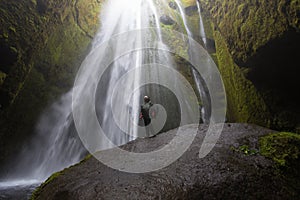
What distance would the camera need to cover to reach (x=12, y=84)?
6.37 m

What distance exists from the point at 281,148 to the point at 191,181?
1.96 m

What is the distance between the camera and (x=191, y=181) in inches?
135

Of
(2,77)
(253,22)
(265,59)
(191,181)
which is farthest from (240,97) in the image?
(2,77)

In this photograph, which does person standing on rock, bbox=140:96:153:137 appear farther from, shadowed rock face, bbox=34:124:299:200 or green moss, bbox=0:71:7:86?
green moss, bbox=0:71:7:86

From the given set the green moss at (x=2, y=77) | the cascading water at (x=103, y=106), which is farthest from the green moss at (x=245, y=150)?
the green moss at (x=2, y=77)

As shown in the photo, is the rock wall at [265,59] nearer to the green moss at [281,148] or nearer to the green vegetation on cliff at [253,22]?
the green vegetation on cliff at [253,22]

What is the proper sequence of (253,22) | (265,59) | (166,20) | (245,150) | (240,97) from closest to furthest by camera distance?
(245,150) < (265,59) < (253,22) < (240,97) < (166,20)

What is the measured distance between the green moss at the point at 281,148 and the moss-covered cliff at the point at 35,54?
7030 mm

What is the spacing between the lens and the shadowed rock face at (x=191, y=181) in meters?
3.14

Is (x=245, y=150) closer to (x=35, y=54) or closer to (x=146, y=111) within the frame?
(x=146, y=111)

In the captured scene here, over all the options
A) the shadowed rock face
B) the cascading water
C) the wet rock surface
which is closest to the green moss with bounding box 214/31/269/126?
the cascading water

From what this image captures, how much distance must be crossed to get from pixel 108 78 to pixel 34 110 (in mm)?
4378

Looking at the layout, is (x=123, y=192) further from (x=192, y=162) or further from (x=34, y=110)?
(x=34, y=110)

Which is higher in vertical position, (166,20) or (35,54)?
(166,20)
